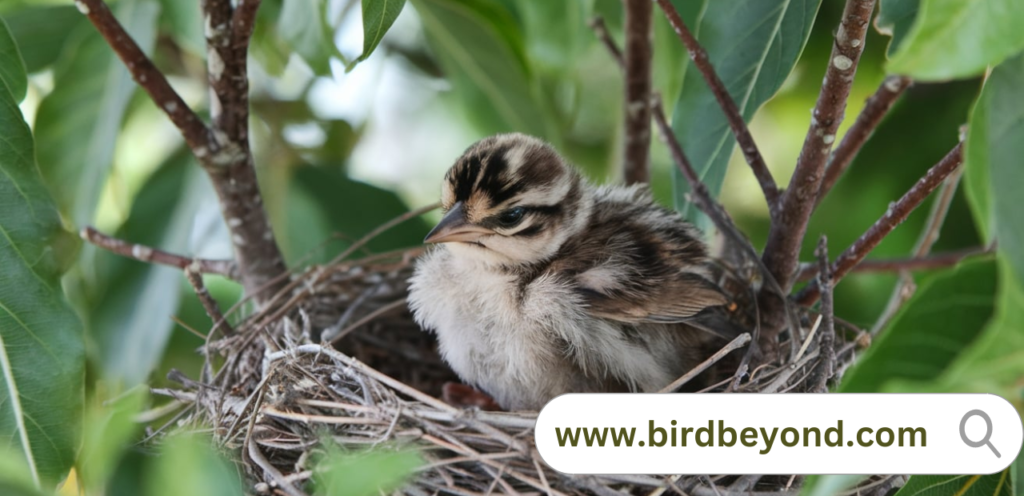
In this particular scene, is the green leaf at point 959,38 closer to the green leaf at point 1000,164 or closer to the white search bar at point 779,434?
the green leaf at point 1000,164

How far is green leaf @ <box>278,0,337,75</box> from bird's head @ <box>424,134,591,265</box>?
1.60 feet

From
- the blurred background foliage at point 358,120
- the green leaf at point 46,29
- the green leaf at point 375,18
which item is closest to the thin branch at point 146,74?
the blurred background foliage at point 358,120

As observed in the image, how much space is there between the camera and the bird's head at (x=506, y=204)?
1702 mm

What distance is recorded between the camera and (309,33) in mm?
2047

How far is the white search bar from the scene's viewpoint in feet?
3.59

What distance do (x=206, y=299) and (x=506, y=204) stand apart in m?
0.66

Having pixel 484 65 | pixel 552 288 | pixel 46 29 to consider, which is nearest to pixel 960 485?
pixel 552 288

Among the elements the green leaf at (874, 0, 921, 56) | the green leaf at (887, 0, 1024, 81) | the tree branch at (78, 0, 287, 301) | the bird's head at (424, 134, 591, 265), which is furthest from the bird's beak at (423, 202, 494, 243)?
the green leaf at (887, 0, 1024, 81)

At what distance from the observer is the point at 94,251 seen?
2301mm

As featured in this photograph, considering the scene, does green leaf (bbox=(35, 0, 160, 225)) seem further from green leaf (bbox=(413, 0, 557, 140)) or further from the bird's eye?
the bird's eye

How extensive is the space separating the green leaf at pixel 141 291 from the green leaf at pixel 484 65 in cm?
85

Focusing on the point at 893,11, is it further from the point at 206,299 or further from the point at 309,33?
the point at 206,299

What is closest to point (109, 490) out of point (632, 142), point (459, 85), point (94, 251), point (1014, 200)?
point (1014, 200)

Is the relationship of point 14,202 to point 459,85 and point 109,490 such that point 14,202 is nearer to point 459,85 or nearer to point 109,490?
point 109,490
